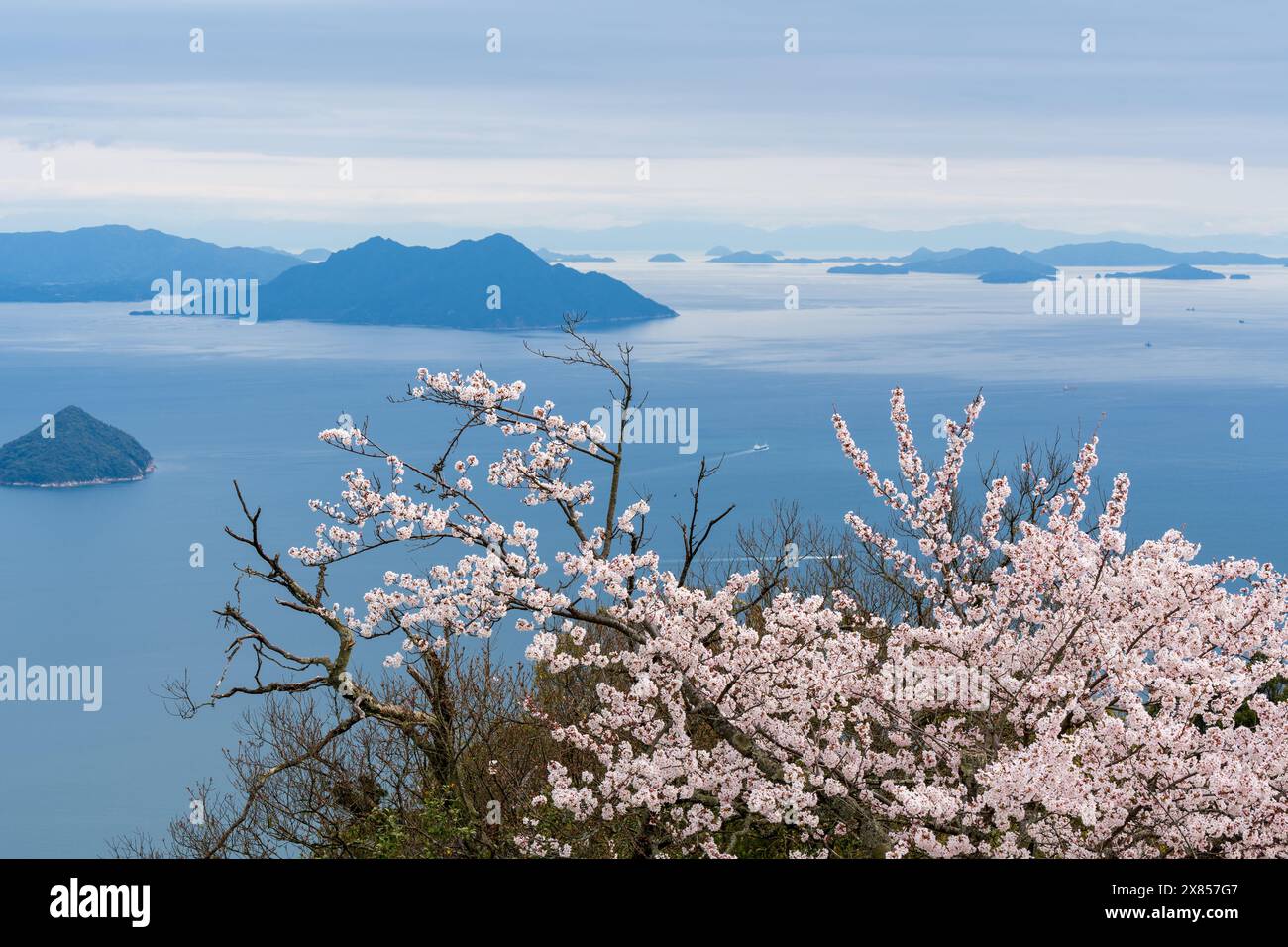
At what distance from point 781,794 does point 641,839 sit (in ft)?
6.45

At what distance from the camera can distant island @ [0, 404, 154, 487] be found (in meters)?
174

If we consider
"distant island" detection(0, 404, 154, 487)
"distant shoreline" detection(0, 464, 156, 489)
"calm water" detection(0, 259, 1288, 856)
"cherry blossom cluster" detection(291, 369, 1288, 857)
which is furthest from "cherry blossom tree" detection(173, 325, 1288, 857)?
"distant island" detection(0, 404, 154, 487)

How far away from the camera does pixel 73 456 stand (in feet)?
585

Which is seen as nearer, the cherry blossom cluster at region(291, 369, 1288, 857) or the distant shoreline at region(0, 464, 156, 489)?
the cherry blossom cluster at region(291, 369, 1288, 857)

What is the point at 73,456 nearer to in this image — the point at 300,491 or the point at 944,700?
the point at 300,491

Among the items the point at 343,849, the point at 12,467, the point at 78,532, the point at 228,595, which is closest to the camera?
the point at 343,849

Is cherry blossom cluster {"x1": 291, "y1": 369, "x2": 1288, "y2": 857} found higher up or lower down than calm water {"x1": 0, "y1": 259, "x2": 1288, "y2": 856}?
higher up

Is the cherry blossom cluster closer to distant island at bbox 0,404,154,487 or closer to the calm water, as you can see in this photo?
the calm water

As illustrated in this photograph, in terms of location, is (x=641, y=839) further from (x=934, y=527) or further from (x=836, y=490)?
(x=836, y=490)

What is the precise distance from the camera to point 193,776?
318 feet

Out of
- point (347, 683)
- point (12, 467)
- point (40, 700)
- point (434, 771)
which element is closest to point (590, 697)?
point (434, 771)

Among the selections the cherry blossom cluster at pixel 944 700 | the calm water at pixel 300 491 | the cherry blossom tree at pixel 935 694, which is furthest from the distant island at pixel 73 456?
the cherry blossom cluster at pixel 944 700

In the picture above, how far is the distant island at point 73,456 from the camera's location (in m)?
174

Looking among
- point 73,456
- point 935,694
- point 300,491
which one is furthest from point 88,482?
point 935,694
